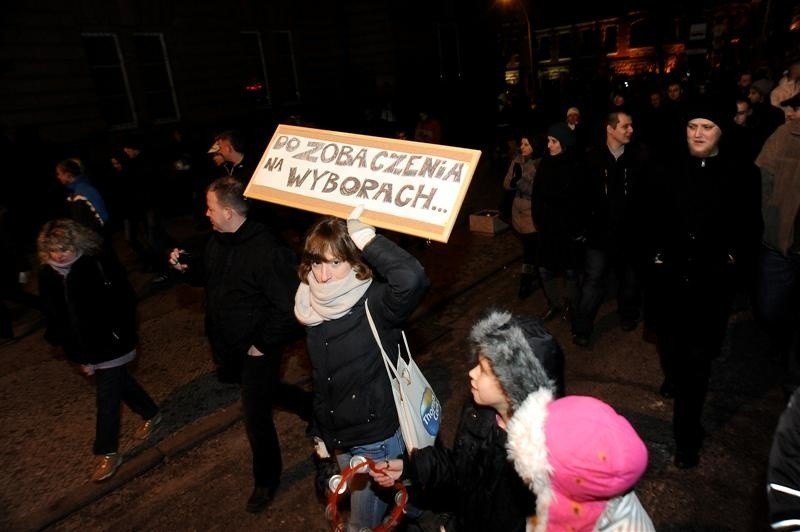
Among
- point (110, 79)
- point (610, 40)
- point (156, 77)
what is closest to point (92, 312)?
point (110, 79)

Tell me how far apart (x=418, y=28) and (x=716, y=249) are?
17.8m

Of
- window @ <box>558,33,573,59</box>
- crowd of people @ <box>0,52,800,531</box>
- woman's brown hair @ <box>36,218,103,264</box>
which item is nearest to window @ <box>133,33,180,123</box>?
crowd of people @ <box>0,52,800,531</box>

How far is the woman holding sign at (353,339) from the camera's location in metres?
2.52

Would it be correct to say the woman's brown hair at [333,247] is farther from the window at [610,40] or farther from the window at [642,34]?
the window at [610,40]

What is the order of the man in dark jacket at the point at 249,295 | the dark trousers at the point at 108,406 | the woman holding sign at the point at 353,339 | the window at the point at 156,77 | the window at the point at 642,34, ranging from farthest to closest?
the window at the point at 642,34
the window at the point at 156,77
the dark trousers at the point at 108,406
the man in dark jacket at the point at 249,295
the woman holding sign at the point at 353,339

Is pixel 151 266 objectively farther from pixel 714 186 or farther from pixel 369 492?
pixel 714 186

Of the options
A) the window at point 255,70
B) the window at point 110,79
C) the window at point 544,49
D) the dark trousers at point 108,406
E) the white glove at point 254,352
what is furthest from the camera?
the window at point 544,49

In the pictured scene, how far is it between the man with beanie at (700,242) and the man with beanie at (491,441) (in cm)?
163

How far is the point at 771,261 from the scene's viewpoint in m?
3.72

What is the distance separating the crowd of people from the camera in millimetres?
1634

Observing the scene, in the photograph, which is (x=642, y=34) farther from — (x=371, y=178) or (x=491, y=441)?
(x=491, y=441)

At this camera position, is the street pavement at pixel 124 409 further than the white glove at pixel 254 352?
Yes

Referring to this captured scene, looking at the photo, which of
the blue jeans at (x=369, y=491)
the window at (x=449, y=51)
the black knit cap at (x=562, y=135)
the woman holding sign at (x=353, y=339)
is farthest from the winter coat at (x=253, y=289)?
the window at (x=449, y=51)

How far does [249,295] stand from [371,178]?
1.05 meters
